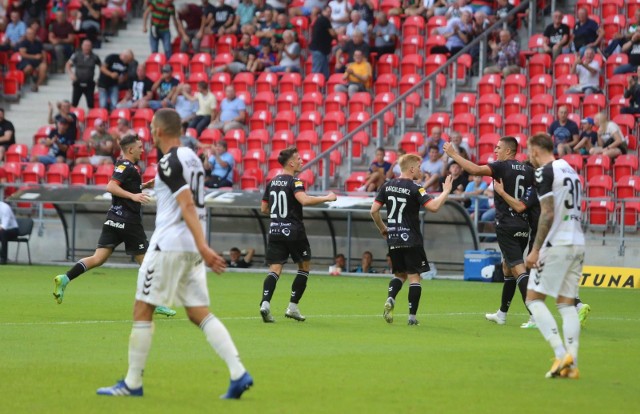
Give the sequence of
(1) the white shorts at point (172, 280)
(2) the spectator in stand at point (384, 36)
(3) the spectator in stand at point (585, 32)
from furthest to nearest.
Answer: (2) the spectator in stand at point (384, 36)
(3) the spectator in stand at point (585, 32)
(1) the white shorts at point (172, 280)

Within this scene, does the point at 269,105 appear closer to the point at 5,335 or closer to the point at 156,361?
the point at 5,335

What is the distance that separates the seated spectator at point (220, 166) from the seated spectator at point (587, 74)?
7.81 meters

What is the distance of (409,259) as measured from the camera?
14.8 m

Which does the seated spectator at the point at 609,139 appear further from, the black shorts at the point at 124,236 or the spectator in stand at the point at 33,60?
the spectator in stand at the point at 33,60

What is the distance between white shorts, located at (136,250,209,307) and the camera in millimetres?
8969

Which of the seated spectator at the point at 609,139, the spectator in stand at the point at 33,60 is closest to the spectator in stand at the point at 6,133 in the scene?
the spectator in stand at the point at 33,60

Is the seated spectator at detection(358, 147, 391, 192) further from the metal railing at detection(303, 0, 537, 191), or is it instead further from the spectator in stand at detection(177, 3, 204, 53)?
the spectator in stand at detection(177, 3, 204, 53)

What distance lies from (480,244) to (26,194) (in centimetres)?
999

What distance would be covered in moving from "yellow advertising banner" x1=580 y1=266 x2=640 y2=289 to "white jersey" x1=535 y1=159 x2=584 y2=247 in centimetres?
1284

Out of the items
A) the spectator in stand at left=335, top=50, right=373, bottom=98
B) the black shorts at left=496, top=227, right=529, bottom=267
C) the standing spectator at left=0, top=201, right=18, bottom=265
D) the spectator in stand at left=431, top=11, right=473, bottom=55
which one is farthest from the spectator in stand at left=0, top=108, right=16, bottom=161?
the black shorts at left=496, top=227, right=529, bottom=267

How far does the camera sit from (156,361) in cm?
1092

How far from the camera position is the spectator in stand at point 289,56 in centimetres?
3147

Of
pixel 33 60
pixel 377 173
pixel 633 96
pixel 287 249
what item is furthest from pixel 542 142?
pixel 33 60

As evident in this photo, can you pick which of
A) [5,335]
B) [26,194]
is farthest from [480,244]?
[5,335]
